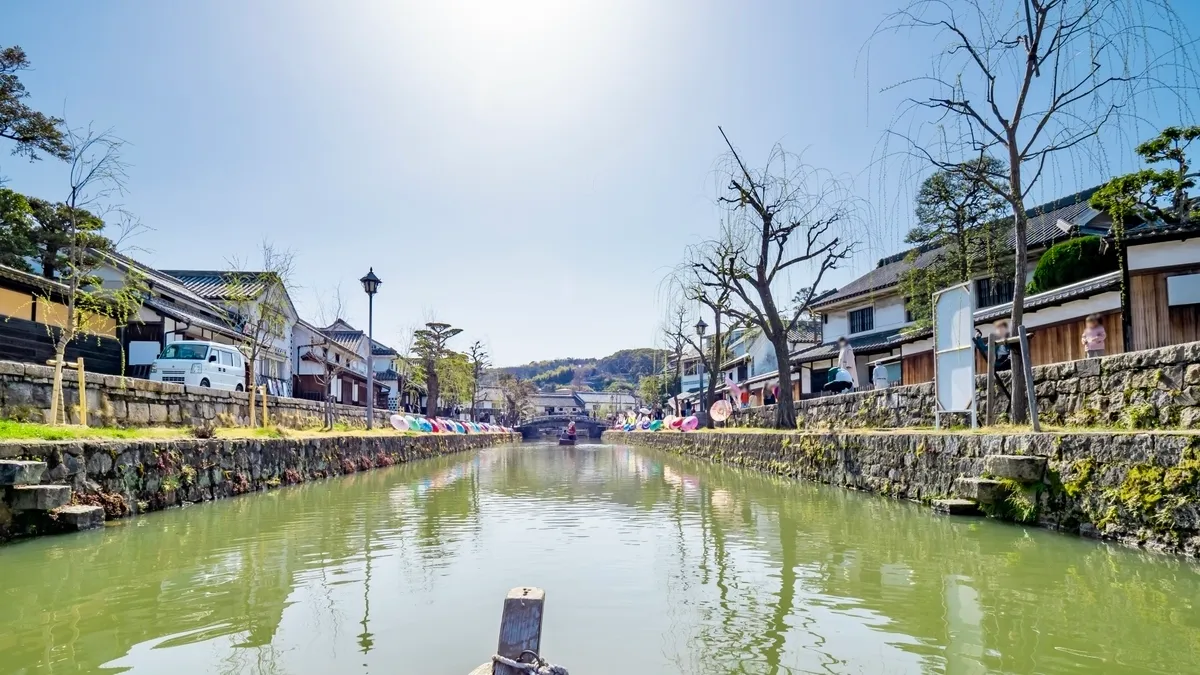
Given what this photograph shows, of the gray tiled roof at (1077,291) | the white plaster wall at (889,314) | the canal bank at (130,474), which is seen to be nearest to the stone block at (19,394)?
the canal bank at (130,474)

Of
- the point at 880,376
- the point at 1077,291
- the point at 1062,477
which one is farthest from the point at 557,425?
the point at 1062,477

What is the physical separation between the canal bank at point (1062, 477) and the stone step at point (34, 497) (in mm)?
9987

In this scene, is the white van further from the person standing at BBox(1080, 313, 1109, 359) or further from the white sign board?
the person standing at BBox(1080, 313, 1109, 359)

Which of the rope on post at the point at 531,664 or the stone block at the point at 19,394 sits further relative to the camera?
the stone block at the point at 19,394

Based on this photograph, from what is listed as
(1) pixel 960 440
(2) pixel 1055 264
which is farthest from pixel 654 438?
(1) pixel 960 440

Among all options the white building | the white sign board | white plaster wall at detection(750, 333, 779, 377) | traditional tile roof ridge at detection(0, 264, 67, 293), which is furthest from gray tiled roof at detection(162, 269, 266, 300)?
white plaster wall at detection(750, 333, 779, 377)

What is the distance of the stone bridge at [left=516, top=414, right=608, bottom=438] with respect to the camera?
279 ft

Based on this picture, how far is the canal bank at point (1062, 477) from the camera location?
6043 millimetres

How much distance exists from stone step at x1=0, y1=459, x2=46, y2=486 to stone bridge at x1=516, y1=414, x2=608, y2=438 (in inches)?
3018

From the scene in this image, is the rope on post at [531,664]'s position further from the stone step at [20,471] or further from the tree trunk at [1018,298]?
the tree trunk at [1018,298]

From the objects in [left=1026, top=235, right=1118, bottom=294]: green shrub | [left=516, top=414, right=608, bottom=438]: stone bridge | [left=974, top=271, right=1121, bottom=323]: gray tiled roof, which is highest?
[left=1026, top=235, right=1118, bottom=294]: green shrub

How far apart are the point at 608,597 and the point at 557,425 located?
8326cm

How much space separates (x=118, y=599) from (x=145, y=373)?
64.5ft

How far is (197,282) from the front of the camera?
31.7 m
